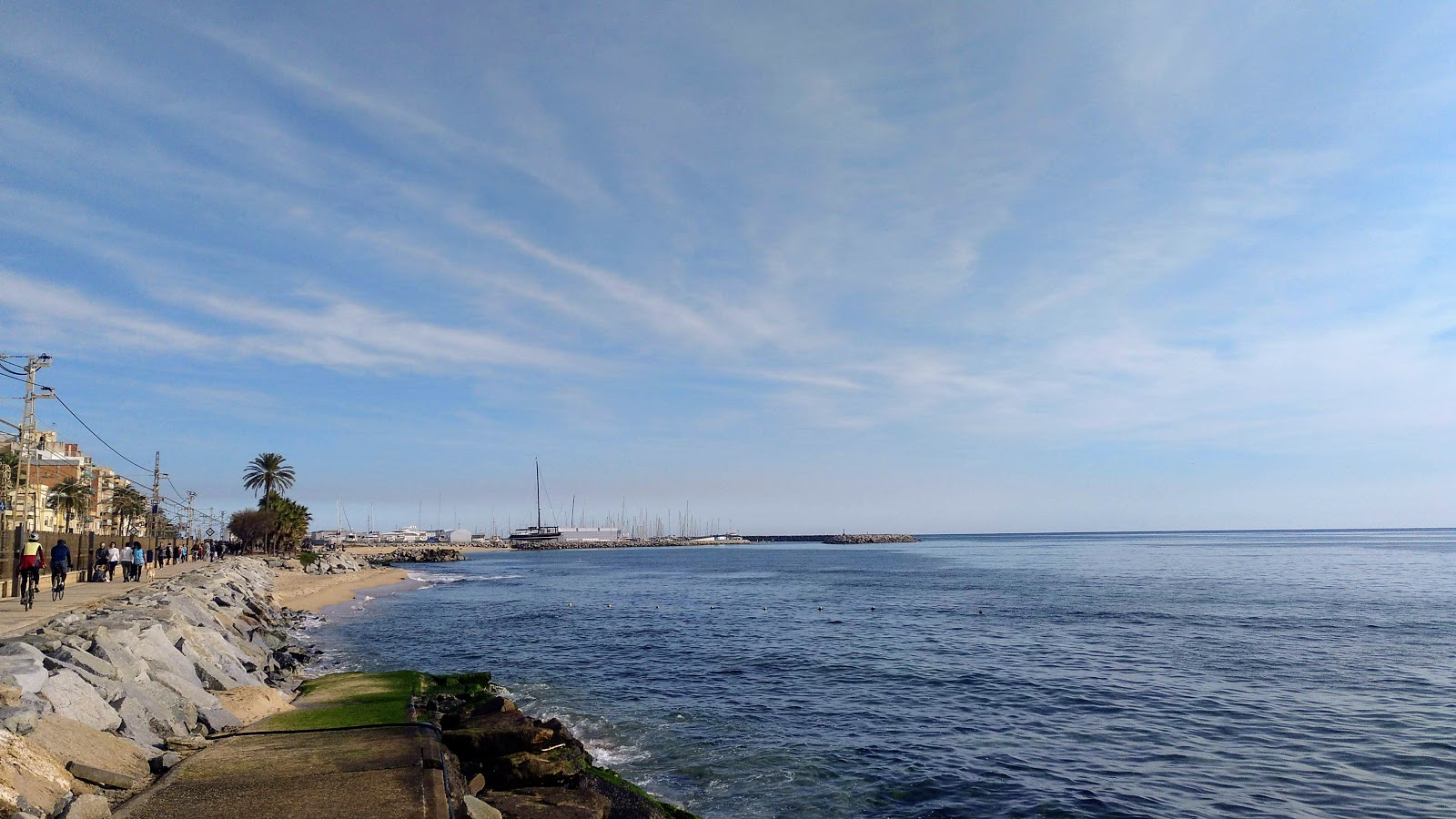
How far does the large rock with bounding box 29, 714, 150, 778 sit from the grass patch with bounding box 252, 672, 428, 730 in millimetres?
3260

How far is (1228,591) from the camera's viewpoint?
54875 millimetres

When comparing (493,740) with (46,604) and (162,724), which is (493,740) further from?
(46,604)

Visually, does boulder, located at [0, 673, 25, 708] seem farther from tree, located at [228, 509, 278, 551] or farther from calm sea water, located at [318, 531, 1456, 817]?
tree, located at [228, 509, 278, 551]

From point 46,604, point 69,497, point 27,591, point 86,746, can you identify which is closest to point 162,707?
point 86,746

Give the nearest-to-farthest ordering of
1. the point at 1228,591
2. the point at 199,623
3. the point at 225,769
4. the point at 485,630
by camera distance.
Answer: the point at 225,769, the point at 199,623, the point at 485,630, the point at 1228,591

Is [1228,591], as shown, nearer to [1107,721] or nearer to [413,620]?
[1107,721]

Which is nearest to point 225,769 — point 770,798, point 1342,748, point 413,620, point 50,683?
point 50,683

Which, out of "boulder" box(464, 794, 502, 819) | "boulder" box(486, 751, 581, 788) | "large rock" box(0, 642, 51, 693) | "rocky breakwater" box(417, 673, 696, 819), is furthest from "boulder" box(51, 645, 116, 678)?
"boulder" box(464, 794, 502, 819)

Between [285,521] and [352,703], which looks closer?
[352,703]

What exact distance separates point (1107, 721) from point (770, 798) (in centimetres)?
975

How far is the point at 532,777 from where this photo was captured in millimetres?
11742

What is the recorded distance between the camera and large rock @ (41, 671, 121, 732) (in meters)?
10.2

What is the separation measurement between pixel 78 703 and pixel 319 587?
59.8 meters

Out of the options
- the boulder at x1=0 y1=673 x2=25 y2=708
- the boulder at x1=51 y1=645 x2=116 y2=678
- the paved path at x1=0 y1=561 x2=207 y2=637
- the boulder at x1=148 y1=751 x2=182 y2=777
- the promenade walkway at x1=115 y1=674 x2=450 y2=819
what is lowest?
the promenade walkway at x1=115 y1=674 x2=450 y2=819
